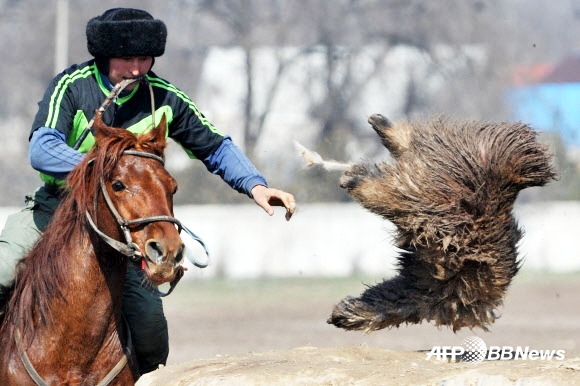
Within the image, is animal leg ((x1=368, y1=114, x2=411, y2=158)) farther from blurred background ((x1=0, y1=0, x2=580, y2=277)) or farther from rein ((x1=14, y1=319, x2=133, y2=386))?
blurred background ((x1=0, y1=0, x2=580, y2=277))

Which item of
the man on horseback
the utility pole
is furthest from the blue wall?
the utility pole

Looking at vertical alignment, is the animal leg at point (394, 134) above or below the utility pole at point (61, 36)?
below

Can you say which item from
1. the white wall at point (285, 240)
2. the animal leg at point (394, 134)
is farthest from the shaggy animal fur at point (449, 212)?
the white wall at point (285, 240)

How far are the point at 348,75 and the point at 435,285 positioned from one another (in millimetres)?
12160

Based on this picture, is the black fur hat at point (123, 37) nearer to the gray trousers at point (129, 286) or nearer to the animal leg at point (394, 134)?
the gray trousers at point (129, 286)

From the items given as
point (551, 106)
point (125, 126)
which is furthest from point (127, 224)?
point (551, 106)

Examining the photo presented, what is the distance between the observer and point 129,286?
5309mm

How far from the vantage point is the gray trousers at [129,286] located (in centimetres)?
524

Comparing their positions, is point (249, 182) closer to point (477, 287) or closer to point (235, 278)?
point (477, 287)

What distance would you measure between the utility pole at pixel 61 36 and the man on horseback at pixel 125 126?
46.6 ft

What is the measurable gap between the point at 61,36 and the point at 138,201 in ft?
50.9

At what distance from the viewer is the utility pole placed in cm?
1914

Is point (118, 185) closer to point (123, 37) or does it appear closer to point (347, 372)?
point (123, 37)

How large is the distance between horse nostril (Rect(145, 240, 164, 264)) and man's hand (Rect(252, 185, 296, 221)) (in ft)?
2.83
